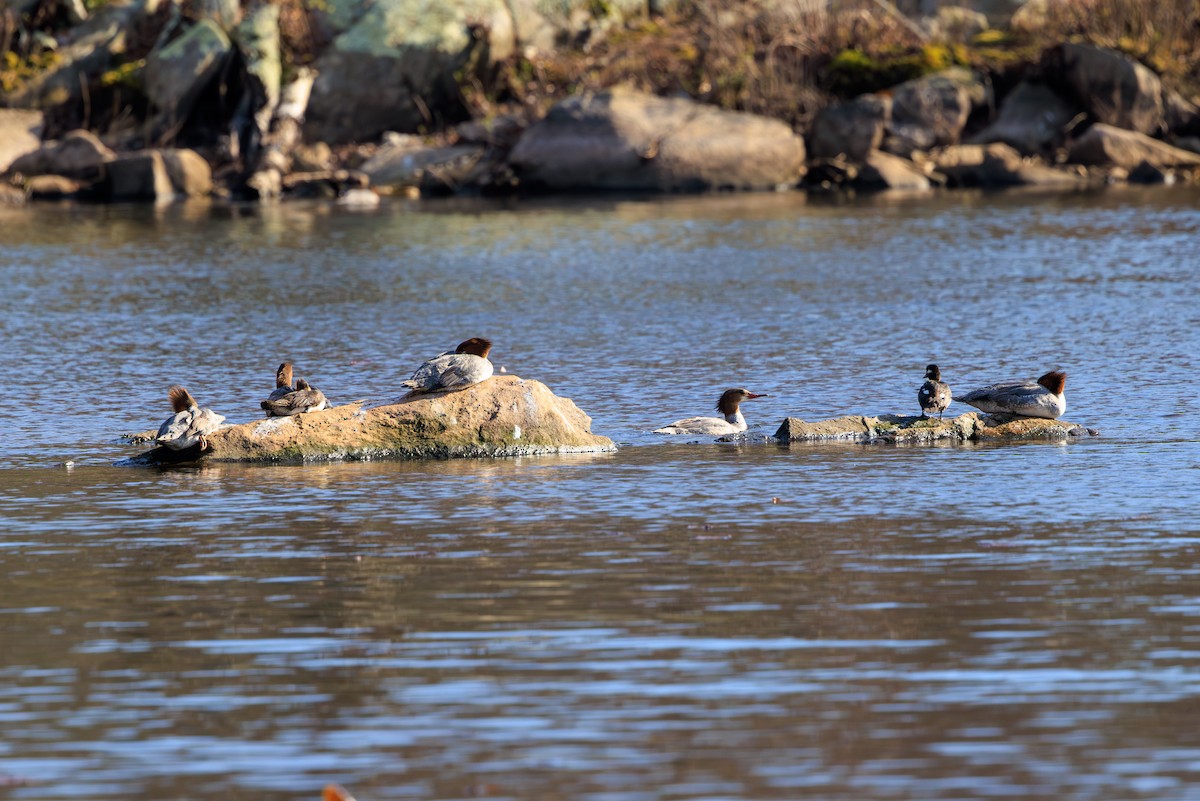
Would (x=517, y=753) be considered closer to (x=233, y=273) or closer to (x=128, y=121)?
(x=233, y=273)

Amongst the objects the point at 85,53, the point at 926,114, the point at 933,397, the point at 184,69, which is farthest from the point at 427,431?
the point at 85,53

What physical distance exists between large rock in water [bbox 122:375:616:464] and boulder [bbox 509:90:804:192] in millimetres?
29633

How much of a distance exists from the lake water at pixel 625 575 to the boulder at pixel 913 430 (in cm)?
49

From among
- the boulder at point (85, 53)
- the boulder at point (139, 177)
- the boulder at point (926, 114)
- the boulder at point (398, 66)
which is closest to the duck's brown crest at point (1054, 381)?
the boulder at point (926, 114)

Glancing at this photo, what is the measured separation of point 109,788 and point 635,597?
3.73m

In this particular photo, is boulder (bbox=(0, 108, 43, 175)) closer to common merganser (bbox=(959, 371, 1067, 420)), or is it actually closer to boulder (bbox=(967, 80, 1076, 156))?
boulder (bbox=(967, 80, 1076, 156))

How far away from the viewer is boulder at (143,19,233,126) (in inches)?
1938

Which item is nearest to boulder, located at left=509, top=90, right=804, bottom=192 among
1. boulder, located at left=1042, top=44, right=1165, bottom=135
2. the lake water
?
boulder, located at left=1042, top=44, right=1165, bottom=135

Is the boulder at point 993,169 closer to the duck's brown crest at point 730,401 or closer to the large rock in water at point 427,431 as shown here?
the duck's brown crest at point 730,401

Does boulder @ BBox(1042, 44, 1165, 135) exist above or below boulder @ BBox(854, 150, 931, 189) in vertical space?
above

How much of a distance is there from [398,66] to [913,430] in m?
35.8

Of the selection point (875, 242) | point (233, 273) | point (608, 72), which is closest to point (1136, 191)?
point (875, 242)

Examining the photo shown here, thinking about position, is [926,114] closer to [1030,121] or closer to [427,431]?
[1030,121]

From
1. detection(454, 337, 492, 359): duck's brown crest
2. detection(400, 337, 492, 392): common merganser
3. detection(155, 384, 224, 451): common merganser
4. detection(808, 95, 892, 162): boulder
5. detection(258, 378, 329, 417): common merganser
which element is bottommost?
detection(155, 384, 224, 451): common merganser
